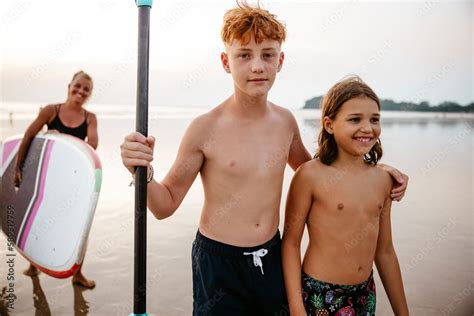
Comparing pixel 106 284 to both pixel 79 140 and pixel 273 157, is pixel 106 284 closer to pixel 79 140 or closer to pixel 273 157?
pixel 79 140

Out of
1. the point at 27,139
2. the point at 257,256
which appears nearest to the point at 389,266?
the point at 257,256

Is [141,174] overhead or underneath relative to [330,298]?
overhead

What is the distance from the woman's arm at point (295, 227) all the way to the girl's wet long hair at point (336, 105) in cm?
14

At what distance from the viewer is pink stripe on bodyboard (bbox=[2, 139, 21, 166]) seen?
4.64 metres

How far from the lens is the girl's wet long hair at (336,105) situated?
202cm

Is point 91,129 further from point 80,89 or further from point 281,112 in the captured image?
point 281,112

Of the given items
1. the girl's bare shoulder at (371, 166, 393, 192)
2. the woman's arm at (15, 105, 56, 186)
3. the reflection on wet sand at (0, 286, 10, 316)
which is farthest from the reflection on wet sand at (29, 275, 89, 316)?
the girl's bare shoulder at (371, 166, 393, 192)

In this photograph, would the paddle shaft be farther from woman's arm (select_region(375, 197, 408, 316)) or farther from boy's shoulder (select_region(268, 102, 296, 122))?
woman's arm (select_region(375, 197, 408, 316))

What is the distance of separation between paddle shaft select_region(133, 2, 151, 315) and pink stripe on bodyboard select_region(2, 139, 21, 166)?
3.67 metres

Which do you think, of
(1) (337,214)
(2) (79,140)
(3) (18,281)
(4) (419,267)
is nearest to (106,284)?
(3) (18,281)

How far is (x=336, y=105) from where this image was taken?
80.5 inches

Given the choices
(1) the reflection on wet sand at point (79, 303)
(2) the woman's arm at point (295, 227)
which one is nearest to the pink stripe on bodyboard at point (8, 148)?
(1) the reflection on wet sand at point (79, 303)

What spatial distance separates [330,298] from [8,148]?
4.04m

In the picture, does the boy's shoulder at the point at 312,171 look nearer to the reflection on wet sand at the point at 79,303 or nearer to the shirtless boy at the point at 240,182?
the shirtless boy at the point at 240,182
